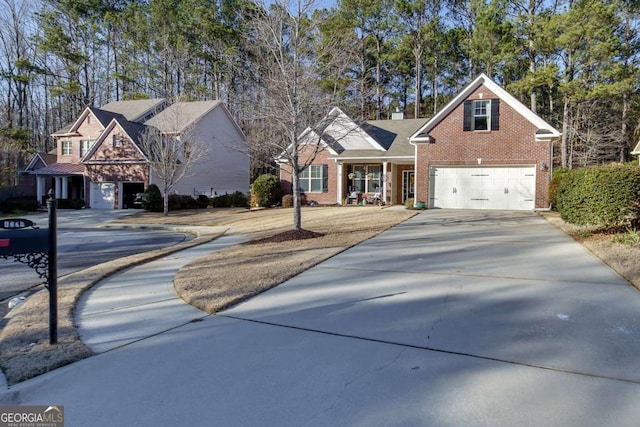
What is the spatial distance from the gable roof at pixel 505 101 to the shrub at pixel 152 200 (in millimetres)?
16070

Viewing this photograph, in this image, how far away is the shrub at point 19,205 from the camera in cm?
2692

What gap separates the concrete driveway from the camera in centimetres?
306

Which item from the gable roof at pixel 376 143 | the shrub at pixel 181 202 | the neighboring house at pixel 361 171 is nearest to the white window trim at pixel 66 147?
Answer: the shrub at pixel 181 202

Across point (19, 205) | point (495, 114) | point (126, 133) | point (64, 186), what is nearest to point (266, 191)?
point (126, 133)

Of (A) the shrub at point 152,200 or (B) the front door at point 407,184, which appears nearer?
(B) the front door at point 407,184

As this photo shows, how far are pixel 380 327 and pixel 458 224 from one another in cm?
1020

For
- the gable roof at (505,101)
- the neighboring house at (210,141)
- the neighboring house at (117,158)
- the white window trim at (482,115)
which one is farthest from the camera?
the neighboring house at (117,158)

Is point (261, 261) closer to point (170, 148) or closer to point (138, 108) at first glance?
point (170, 148)

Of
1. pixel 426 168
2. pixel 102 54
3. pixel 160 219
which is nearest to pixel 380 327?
pixel 426 168

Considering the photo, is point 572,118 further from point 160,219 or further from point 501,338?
point 501,338

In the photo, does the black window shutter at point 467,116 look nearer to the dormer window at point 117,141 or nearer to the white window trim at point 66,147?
the dormer window at point 117,141

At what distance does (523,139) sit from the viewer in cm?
1891

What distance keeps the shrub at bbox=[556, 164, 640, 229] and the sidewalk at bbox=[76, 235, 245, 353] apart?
9643 mm

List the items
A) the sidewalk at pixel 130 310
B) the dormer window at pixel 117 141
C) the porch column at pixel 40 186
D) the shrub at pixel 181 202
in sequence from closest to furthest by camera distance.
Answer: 1. the sidewalk at pixel 130 310
2. the shrub at pixel 181 202
3. the dormer window at pixel 117 141
4. the porch column at pixel 40 186
